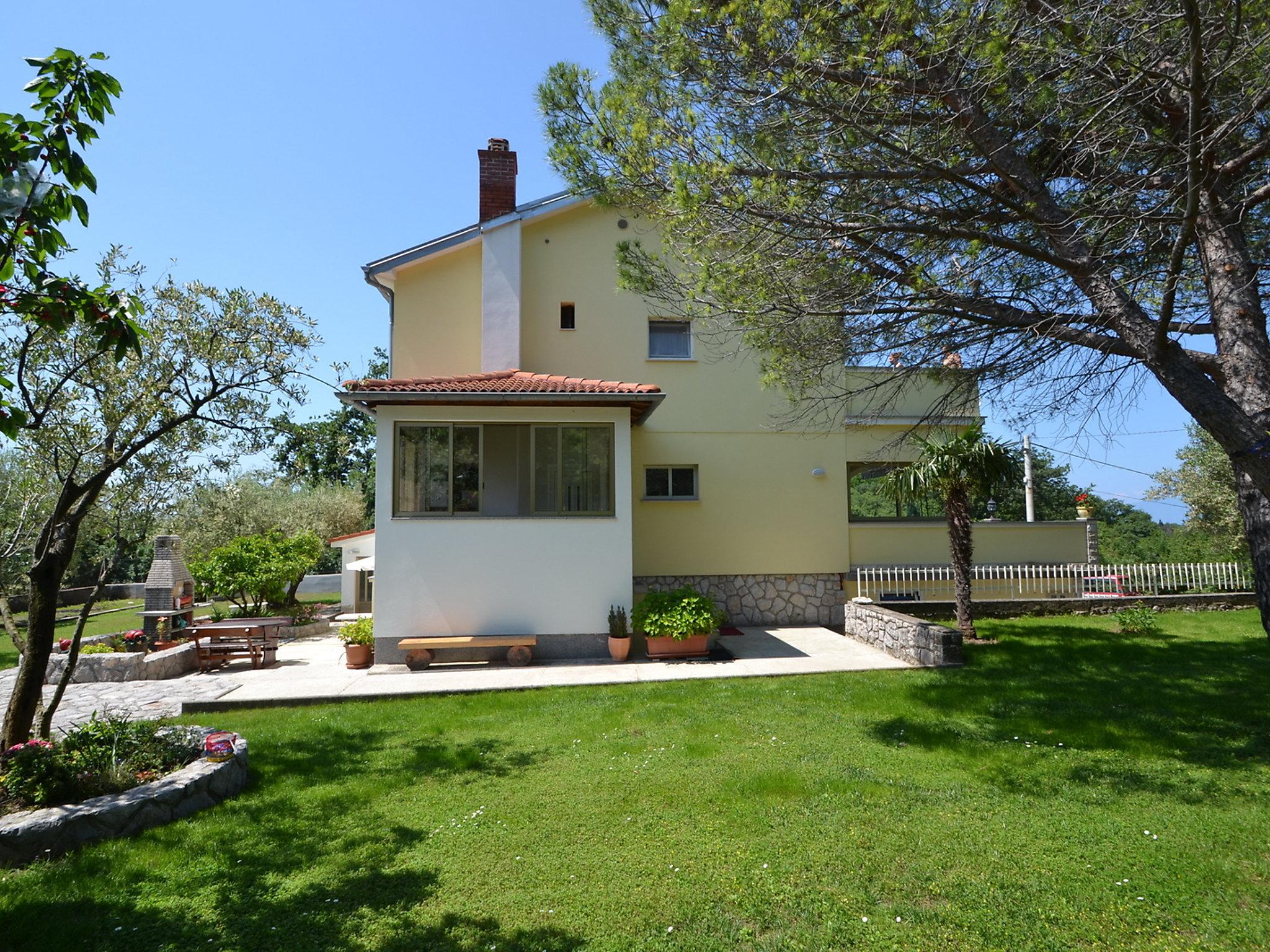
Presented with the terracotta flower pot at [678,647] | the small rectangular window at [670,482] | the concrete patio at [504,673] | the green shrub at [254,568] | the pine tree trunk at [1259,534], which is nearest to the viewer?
the pine tree trunk at [1259,534]

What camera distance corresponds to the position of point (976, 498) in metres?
12.0

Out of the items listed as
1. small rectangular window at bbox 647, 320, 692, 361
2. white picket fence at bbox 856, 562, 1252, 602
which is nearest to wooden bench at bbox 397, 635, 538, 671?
small rectangular window at bbox 647, 320, 692, 361

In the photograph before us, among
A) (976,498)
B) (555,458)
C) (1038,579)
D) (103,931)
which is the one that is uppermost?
(555,458)

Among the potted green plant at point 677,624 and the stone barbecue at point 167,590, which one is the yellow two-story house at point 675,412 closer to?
the potted green plant at point 677,624

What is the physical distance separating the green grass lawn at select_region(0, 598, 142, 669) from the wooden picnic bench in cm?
266

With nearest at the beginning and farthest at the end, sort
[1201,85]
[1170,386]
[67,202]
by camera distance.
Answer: [67,202] → [1201,85] → [1170,386]

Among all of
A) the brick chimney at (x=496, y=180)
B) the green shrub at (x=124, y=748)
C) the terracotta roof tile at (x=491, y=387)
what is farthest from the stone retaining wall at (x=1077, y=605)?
the green shrub at (x=124, y=748)

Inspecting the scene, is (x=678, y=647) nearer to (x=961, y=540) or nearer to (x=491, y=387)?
(x=961, y=540)

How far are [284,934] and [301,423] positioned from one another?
16.7ft

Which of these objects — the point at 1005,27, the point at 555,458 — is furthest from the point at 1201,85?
the point at 555,458

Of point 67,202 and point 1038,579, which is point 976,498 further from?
point 67,202

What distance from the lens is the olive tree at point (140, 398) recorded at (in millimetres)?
5797

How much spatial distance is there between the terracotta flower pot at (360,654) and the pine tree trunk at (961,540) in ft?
31.4

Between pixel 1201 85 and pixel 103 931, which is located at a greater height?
pixel 1201 85
